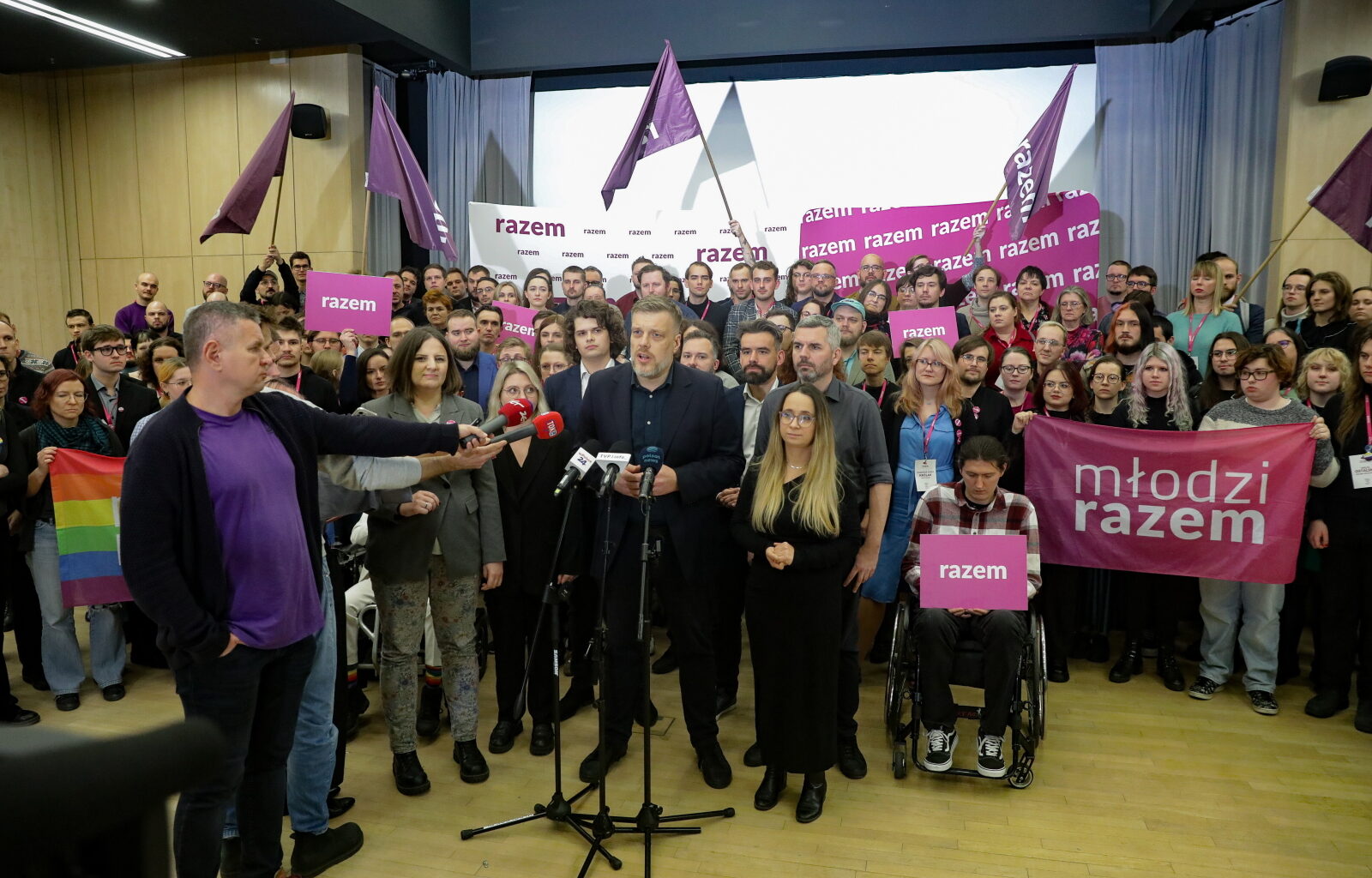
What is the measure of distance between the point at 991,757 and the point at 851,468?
4.08 ft

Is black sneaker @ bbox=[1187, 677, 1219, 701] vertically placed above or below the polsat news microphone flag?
below

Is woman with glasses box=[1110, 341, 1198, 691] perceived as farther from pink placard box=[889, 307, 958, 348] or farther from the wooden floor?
pink placard box=[889, 307, 958, 348]

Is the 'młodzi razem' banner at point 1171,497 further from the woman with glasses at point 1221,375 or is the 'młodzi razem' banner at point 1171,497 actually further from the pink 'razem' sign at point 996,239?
the pink 'razem' sign at point 996,239

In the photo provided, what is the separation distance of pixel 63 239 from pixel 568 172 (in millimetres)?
6166

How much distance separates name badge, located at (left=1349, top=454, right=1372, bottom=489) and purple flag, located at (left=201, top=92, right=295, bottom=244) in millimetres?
8020

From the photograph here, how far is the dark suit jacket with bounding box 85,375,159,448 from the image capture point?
4867 millimetres

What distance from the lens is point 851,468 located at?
11.7 feet

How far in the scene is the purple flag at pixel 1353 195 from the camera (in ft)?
17.9

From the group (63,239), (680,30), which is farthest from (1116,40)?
(63,239)

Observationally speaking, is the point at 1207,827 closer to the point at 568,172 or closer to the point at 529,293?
the point at 529,293

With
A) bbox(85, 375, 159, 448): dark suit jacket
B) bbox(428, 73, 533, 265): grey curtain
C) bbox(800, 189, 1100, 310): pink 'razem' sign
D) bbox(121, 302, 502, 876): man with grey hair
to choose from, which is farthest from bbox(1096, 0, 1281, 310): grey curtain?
bbox(121, 302, 502, 876): man with grey hair

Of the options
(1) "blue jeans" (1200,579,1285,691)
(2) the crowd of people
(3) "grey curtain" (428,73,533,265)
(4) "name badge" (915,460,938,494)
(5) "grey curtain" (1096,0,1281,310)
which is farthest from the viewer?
(3) "grey curtain" (428,73,533,265)

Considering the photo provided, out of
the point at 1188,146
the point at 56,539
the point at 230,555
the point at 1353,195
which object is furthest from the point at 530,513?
the point at 1188,146

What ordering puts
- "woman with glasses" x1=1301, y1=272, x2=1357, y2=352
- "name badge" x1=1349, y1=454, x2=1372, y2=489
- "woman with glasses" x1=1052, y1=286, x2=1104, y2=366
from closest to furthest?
"name badge" x1=1349, y1=454, x2=1372, y2=489 < "woman with glasses" x1=1301, y1=272, x2=1357, y2=352 < "woman with glasses" x1=1052, y1=286, x2=1104, y2=366
